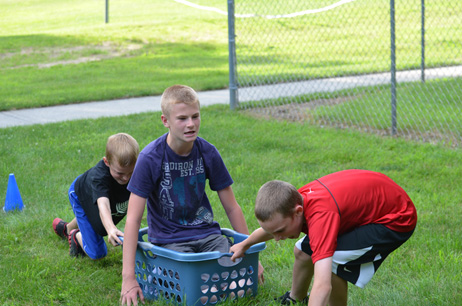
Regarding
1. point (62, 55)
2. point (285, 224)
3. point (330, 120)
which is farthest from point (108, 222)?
point (62, 55)

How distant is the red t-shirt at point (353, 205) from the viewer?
8.37 ft

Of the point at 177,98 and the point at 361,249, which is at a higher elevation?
the point at 177,98

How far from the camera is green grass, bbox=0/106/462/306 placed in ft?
11.1

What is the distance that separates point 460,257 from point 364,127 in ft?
12.7

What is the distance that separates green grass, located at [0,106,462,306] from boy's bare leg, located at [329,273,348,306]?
38 centimetres

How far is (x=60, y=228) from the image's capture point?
169 inches

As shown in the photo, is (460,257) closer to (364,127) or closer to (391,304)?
(391,304)

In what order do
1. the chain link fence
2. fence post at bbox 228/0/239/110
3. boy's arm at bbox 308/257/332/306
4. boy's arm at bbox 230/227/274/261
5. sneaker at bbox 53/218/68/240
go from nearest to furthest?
boy's arm at bbox 308/257/332/306, boy's arm at bbox 230/227/274/261, sneaker at bbox 53/218/68/240, the chain link fence, fence post at bbox 228/0/239/110

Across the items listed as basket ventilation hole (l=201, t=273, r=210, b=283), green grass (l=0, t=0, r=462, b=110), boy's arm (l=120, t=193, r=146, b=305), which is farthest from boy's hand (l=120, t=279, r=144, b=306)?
green grass (l=0, t=0, r=462, b=110)

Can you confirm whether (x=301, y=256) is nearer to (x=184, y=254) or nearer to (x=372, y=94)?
(x=184, y=254)

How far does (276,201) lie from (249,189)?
8.52 ft

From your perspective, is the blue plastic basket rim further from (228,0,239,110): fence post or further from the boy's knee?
(228,0,239,110): fence post

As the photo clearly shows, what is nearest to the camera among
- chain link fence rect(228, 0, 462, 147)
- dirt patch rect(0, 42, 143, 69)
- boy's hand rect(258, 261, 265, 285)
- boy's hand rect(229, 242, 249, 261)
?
boy's hand rect(229, 242, 249, 261)

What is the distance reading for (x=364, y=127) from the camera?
7367 millimetres
